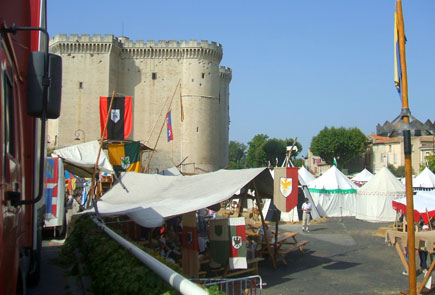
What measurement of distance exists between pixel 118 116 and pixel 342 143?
155 ft

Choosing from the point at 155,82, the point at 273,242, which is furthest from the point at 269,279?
the point at 155,82

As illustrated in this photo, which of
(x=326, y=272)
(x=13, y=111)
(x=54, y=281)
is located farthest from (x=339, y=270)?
(x=13, y=111)

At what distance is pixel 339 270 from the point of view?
1053 cm

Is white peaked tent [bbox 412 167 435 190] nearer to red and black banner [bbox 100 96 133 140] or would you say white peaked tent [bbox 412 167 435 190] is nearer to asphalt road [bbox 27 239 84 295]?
red and black banner [bbox 100 96 133 140]

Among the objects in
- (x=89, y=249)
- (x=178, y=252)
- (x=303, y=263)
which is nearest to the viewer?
(x=89, y=249)

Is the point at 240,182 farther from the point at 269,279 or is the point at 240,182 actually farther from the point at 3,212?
the point at 3,212

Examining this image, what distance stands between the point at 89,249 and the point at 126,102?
12.2 metres

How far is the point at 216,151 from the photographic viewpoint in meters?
52.2

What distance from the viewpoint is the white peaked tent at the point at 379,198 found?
963 inches

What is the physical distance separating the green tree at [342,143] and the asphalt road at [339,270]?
45.8 metres

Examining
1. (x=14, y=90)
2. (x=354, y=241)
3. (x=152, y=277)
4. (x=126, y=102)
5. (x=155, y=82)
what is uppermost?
(x=155, y=82)

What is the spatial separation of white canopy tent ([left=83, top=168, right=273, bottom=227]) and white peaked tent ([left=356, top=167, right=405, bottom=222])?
14.7 meters

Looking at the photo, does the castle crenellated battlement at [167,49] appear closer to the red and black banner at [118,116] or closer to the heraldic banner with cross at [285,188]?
the red and black banner at [118,116]

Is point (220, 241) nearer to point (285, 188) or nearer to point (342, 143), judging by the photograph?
point (285, 188)
